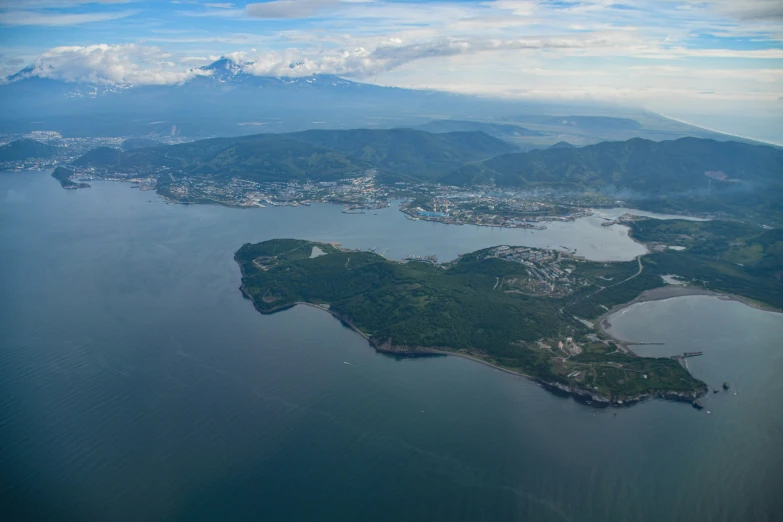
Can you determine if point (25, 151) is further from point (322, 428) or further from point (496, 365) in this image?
point (496, 365)

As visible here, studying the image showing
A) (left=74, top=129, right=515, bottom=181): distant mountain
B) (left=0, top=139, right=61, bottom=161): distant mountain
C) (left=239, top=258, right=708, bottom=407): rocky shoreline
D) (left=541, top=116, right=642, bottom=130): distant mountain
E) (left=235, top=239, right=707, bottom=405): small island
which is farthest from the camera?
(left=541, top=116, right=642, bottom=130): distant mountain

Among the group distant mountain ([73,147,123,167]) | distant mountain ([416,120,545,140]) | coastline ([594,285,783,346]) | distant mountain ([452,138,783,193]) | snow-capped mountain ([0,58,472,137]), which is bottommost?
snow-capped mountain ([0,58,472,137])

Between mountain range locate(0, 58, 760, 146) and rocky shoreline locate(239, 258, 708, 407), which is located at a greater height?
rocky shoreline locate(239, 258, 708, 407)

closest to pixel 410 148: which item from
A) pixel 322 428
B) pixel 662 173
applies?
pixel 662 173

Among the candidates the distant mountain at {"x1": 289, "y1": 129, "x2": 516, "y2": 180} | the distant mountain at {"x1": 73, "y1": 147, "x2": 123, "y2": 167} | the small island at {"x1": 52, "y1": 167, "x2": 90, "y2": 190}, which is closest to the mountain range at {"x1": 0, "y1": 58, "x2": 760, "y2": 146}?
the distant mountain at {"x1": 289, "y1": 129, "x2": 516, "y2": 180}

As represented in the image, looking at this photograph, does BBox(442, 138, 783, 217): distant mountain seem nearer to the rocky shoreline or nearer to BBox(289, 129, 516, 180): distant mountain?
BBox(289, 129, 516, 180): distant mountain
